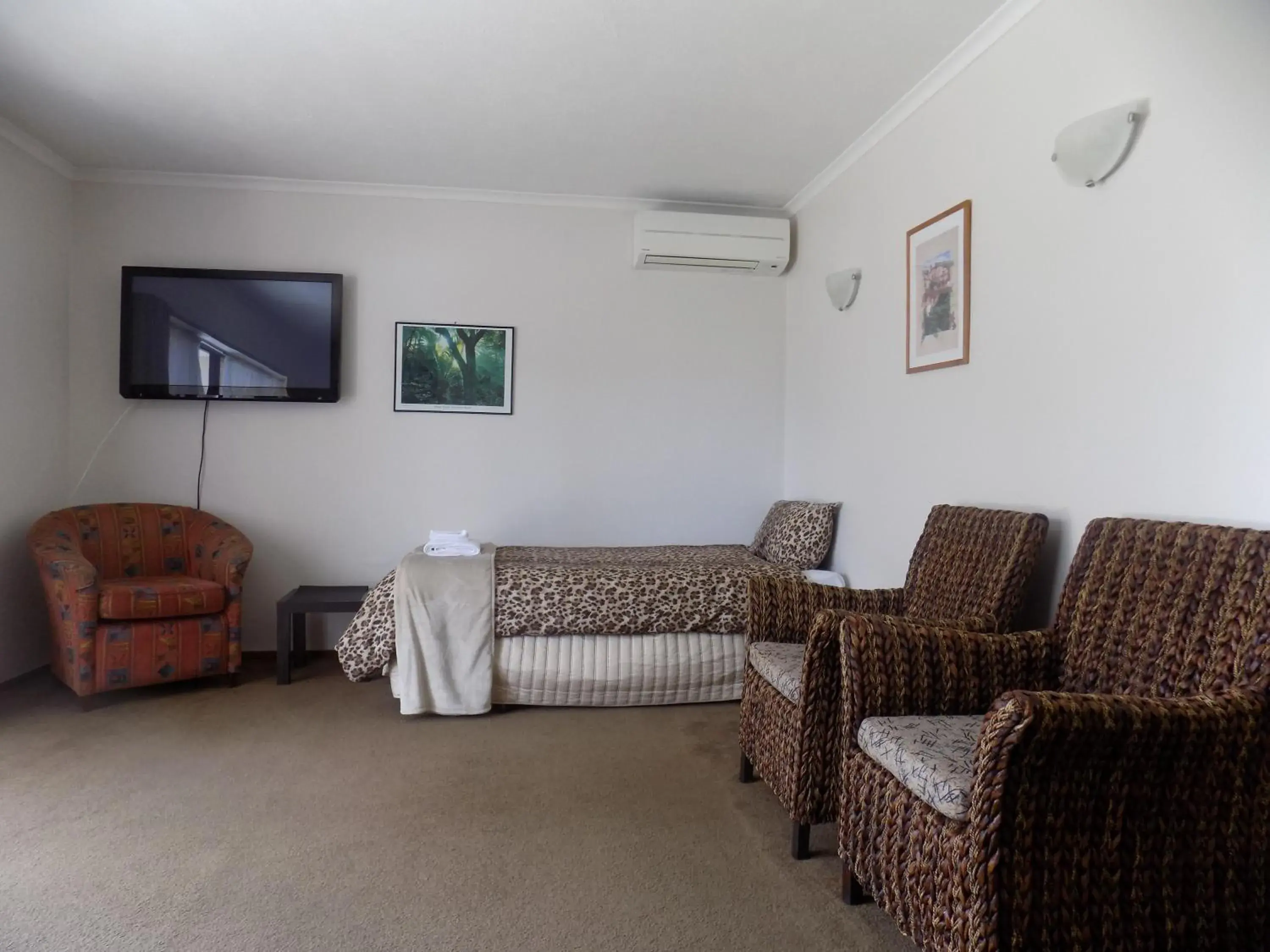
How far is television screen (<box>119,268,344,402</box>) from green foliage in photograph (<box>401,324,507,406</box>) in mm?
391

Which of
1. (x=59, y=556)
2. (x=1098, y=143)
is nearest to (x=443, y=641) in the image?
(x=59, y=556)

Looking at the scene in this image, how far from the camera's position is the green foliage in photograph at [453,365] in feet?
14.0

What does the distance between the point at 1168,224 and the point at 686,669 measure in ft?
7.65

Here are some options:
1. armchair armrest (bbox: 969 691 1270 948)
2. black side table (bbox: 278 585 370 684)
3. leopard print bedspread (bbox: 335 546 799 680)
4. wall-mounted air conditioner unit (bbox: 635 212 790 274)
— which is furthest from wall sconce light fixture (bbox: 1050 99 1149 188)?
black side table (bbox: 278 585 370 684)

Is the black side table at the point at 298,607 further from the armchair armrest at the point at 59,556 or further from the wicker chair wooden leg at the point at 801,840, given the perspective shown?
the wicker chair wooden leg at the point at 801,840

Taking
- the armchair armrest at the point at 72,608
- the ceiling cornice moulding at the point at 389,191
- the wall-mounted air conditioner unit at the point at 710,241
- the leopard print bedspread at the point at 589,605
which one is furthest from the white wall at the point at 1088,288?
the armchair armrest at the point at 72,608

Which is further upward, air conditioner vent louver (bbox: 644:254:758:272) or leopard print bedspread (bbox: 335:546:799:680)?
air conditioner vent louver (bbox: 644:254:758:272)

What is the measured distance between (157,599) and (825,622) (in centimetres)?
283

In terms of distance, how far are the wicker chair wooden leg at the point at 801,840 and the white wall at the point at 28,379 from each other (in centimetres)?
358

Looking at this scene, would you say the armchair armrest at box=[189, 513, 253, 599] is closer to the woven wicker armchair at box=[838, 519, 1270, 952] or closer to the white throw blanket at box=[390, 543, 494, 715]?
the white throw blanket at box=[390, 543, 494, 715]

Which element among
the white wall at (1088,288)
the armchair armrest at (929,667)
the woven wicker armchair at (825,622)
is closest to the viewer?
the white wall at (1088,288)

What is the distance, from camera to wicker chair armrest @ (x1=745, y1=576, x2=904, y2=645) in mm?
2633

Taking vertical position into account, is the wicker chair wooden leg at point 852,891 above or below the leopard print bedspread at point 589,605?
below

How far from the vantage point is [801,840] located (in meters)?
2.15
